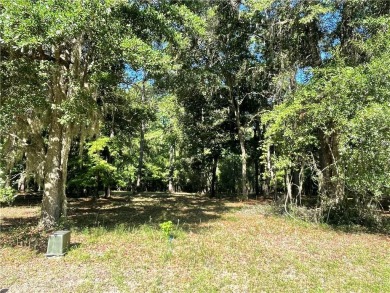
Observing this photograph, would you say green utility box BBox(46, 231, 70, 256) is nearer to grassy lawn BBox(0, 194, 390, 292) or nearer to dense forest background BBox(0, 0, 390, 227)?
grassy lawn BBox(0, 194, 390, 292)

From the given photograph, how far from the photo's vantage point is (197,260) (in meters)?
5.91

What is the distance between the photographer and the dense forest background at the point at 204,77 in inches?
275

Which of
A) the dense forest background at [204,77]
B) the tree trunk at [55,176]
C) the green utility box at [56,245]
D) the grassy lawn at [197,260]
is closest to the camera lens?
the grassy lawn at [197,260]

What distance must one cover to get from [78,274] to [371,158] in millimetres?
7410

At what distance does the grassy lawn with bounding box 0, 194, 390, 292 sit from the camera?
189 inches

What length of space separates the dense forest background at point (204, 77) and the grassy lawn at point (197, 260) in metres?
1.31

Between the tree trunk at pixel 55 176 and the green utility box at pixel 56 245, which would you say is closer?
the green utility box at pixel 56 245

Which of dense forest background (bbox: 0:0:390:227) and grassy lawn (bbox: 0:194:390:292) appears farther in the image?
dense forest background (bbox: 0:0:390:227)

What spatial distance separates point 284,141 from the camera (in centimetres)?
1004

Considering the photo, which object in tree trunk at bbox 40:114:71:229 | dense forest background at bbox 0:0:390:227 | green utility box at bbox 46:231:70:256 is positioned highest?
dense forest background at bbox 0:0:390:227

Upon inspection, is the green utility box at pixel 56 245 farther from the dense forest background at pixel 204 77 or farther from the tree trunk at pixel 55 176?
the tree trunk at pixel 55 176

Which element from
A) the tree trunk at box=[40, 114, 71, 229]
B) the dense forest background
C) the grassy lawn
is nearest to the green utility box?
the grassy lawn

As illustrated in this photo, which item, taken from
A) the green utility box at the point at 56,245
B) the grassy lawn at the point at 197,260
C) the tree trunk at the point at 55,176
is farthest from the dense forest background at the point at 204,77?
the grassy lawn at the point at 197,260

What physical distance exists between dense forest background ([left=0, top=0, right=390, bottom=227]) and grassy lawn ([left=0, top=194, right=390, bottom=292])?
1.31m
